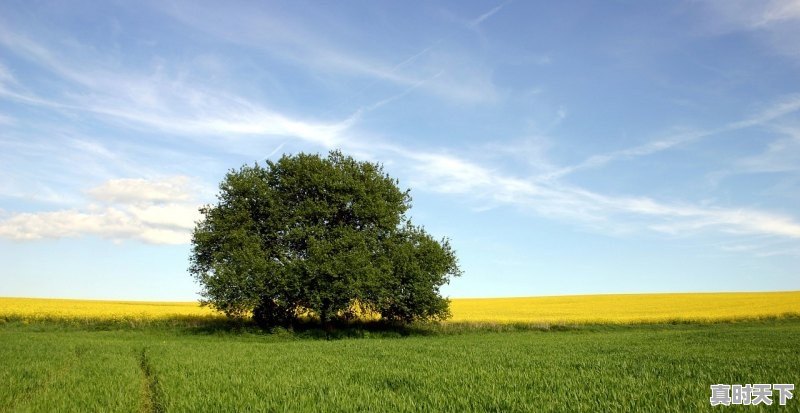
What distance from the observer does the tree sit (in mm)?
38719

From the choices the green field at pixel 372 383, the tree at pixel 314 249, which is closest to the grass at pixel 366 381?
the green field at pixel 372 383

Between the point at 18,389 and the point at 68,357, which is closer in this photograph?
the point at 18,389

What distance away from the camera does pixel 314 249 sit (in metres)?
38.6

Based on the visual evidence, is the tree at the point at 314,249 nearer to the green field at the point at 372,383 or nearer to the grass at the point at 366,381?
the grass at the point at 366,381

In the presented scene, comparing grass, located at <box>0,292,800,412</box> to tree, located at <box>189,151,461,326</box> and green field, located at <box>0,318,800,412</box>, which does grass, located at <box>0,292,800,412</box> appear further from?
tree, located at <box>189,151,461,326</box>

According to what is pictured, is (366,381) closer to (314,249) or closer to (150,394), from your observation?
(150,394)

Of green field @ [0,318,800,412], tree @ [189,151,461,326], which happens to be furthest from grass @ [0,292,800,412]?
tree @ [189,151,461,326]

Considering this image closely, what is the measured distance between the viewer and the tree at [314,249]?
3872 cm

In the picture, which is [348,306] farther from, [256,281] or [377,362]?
[377,362]

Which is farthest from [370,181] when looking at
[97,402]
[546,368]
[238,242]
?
[97,402]

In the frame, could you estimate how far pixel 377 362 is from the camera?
712 inches

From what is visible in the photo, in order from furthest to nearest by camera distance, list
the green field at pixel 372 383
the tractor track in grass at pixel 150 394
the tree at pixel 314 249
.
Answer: the tree at pixel 314 249, the tractor track in grass at pixel 150 394, the green field at pixel 372 383

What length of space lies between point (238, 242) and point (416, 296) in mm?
13462

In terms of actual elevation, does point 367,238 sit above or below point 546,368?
above
